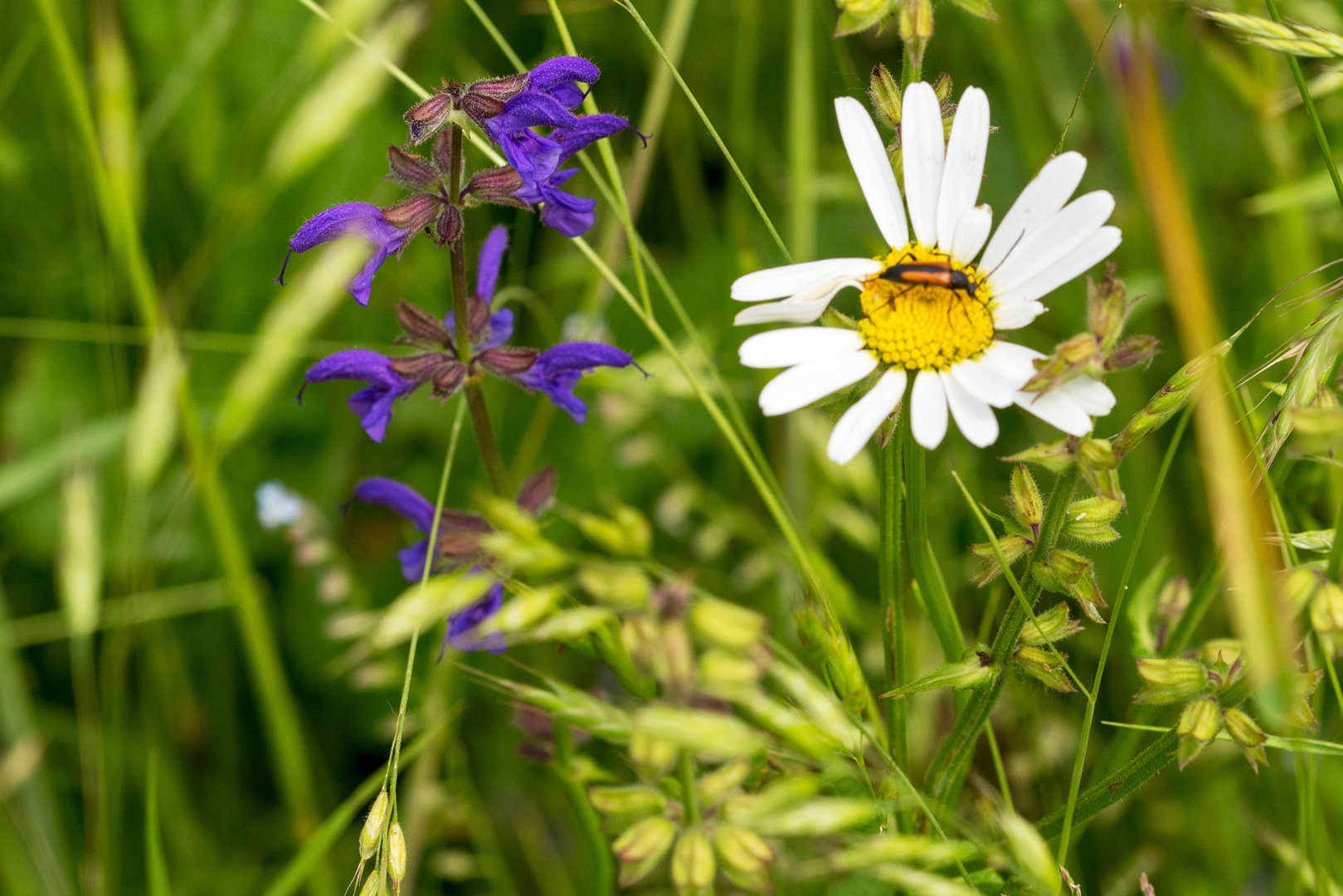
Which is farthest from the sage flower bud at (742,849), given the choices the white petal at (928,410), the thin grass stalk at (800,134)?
the thin grass stalk at (800,134)

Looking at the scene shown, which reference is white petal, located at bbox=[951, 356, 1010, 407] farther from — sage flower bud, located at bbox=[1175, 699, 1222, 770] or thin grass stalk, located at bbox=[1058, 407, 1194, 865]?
sage flower bud, located at bbox=[1175, 699, 1222, 770]

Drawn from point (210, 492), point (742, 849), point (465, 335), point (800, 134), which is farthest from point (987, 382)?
point (210, 492)

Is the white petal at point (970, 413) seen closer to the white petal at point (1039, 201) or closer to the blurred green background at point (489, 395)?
the white petal at point (1039, 201)

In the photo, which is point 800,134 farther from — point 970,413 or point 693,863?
point 693,863

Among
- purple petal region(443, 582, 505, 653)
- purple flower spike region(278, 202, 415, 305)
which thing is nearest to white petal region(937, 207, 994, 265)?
purple flower spike region(278, 202, 415, 305)

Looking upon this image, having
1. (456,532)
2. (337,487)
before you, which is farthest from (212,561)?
(456,532)

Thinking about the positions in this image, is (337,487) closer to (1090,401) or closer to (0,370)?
(0,370)
